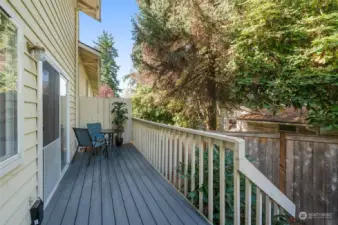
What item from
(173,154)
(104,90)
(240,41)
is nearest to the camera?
(173,154)

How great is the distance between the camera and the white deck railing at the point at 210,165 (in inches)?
72.2

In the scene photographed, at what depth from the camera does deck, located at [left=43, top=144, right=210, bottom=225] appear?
2363 millimetres

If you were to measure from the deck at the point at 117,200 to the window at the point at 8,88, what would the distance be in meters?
1.08

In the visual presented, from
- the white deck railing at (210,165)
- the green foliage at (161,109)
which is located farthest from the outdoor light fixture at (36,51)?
the green foliage at (161,109)

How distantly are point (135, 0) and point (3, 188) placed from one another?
1158 centimetres

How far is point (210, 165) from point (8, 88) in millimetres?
1968

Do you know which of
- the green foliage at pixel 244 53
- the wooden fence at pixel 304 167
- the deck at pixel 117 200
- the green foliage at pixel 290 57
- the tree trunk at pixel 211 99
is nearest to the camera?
the deck at pixel 117 200

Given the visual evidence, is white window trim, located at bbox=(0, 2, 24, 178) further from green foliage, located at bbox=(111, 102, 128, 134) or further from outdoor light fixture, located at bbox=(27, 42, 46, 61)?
green foliage, located at bbox=(111, 102, 128, 134)

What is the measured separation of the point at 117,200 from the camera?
2.85 metres

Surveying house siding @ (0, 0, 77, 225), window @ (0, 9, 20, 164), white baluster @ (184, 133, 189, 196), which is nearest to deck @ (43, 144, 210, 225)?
white baluster @ (184, 133, 189, 196)

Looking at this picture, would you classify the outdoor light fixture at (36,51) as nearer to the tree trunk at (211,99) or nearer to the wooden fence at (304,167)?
the wooden fence at (304,167)

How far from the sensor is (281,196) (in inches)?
77.3

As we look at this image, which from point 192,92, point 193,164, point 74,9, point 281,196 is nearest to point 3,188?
point 193,164

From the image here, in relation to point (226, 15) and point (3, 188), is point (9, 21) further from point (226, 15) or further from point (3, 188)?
point (226, 15)
